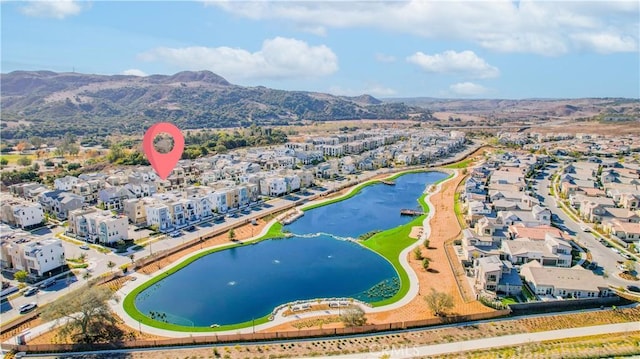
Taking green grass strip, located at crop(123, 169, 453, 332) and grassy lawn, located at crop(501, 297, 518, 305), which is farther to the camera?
grassy lawn, located at crop(501, 297, 518, 305)

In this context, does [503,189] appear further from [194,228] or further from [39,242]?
[39,242]

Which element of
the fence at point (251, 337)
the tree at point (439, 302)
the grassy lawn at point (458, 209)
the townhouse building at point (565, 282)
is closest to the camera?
the fence at point (251, 337)

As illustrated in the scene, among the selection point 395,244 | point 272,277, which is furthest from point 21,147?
point 395,244

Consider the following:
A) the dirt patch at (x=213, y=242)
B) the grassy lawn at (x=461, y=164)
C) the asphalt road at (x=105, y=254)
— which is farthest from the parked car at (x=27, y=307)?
the grassy lawn at (x=461, y=164)

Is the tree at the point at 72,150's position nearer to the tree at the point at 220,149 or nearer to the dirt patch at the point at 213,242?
the tree at the point at 220,149

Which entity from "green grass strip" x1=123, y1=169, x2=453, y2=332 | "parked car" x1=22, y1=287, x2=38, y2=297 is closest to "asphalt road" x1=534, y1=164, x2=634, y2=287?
"green grass strip" x1=123, y1=169, x2=453, y2=332

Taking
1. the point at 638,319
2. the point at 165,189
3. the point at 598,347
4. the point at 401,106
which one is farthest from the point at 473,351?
the point at 401,106

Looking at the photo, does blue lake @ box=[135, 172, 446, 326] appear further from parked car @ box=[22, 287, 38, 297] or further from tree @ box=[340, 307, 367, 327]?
parked car @ box=[22, 287, 38, 297]
